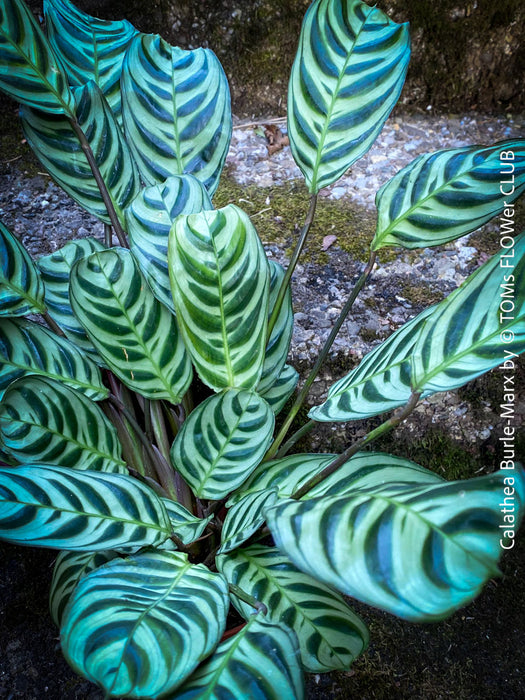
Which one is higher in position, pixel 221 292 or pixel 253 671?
pixel 221 292

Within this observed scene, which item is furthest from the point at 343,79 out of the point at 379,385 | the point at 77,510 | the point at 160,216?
the point at 77,510

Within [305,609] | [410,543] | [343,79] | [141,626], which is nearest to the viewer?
[410,543]

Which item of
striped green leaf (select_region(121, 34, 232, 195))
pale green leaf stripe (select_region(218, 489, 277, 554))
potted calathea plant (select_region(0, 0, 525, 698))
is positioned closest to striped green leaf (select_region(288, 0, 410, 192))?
potted calathea plant (select_region(0, 0, 525, 698))

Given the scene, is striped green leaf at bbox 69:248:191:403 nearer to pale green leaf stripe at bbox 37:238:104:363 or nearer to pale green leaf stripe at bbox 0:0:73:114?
pale green leaf stripe at bbox 37:238:104:363

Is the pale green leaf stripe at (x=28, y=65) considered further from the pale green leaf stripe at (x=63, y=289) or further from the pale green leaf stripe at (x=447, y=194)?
the pale green leaf stripe at (x=447, y=194)

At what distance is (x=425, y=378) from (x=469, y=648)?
560 millimetres

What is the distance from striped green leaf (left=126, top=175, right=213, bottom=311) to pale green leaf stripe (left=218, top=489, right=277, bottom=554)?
311 millimetres

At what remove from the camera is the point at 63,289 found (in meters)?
0.92

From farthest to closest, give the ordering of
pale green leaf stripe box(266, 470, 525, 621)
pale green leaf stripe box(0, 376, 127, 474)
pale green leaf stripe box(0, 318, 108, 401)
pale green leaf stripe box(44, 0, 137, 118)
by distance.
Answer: pale green leaf stripe box(44, 0, 137, 118)
pale green leaf stripe box(0, 318, 108, 401)
pale green leaf stripe box(0, 376, 127, 474)
pale green leaf stripe box(266, 470, 525, 621)

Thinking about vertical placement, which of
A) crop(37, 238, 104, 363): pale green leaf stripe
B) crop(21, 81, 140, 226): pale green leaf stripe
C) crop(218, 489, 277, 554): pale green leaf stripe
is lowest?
crop(218, 489, 277, 554): pale green leaf stripe

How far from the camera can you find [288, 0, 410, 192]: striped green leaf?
762 mm

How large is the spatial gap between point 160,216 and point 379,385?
0.38 m

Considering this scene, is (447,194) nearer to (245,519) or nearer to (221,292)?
(221,292)

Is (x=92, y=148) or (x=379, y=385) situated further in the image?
(x=92, y=148)
